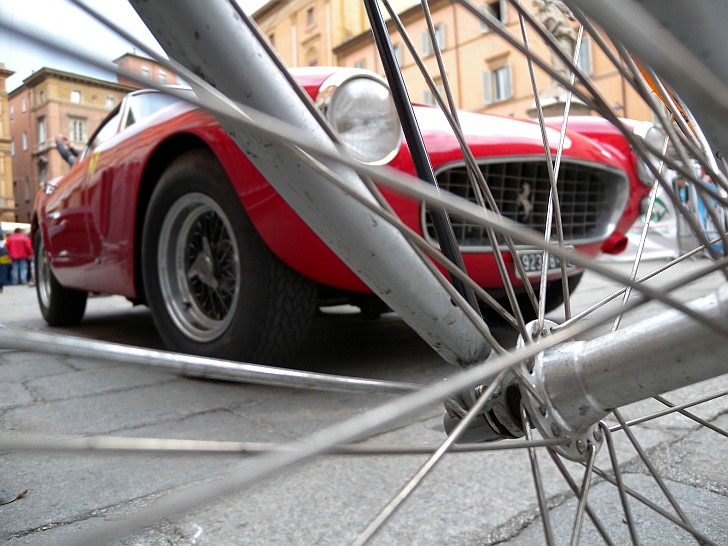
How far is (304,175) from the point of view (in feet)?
2.12

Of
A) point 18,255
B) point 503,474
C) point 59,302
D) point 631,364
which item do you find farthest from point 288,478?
point 18,255

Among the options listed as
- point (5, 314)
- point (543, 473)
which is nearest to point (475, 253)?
point (543, 473)

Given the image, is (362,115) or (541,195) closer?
(362,115)

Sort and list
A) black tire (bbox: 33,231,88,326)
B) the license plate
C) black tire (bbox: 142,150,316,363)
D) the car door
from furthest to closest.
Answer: black tire (bbox: 33,231,88,326) → the car door → the license plate → black tire (bbox: 142,150,316,363)

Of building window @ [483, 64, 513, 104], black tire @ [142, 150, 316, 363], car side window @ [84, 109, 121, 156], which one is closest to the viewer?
black tire @ [142, 150, 316, 363]

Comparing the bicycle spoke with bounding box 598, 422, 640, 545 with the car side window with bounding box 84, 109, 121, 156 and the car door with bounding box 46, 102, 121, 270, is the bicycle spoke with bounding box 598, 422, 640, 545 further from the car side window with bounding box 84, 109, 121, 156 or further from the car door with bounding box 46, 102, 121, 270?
the car side window with bounding box 84, 109, 121, 156

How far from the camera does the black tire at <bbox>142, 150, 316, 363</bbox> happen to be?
1.81 metres

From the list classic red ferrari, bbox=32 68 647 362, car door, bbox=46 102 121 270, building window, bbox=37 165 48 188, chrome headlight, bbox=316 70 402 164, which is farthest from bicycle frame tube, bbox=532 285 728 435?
building window, bbox=37 165 48 188

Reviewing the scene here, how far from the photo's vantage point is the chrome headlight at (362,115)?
1594 millimetres

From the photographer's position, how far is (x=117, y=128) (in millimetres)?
2875

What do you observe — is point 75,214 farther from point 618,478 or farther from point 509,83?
point 509,83

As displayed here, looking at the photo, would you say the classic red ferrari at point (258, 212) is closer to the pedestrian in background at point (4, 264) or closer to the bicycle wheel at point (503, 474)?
the bicycle wheel at point (503, 474)

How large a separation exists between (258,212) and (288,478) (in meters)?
0.81

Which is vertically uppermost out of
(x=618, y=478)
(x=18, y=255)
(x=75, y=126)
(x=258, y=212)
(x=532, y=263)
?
(x=75, y=126)
